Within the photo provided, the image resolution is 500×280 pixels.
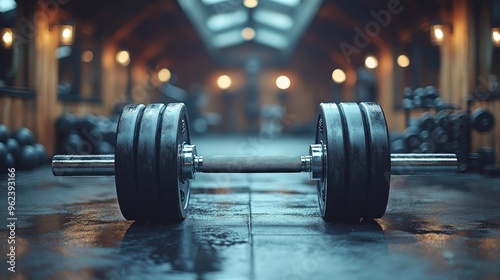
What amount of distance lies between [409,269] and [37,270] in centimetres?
130

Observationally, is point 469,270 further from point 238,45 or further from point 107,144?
point 238,45

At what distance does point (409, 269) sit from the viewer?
1803mm

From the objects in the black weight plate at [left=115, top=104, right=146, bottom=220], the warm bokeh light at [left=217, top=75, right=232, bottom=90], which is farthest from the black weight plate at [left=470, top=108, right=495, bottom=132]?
the warm bokeh light at [left=217, top=75, right=232, bottom=90]

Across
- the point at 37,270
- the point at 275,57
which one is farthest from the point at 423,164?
the point at 275,57

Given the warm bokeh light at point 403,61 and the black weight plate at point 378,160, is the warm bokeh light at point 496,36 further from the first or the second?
the warm bokeh light at point 403,61

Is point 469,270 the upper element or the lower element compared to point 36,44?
lower

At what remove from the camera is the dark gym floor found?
179 cm

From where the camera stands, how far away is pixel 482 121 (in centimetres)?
540

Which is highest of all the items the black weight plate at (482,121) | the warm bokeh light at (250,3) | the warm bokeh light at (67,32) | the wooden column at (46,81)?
the warm bokeh light at (250,3)

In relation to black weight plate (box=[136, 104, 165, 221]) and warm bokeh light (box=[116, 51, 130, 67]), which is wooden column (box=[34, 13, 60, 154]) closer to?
warm bokeh light (box=[116, 51, 130, 67])

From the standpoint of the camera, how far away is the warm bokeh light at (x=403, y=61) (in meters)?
10.2

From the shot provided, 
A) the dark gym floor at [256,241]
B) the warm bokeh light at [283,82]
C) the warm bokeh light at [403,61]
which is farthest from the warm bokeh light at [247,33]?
the dark gym floor at [256,241]

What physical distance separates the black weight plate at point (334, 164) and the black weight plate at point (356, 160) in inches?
0.9

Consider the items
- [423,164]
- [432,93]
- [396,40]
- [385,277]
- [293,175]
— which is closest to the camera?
[385,277]
